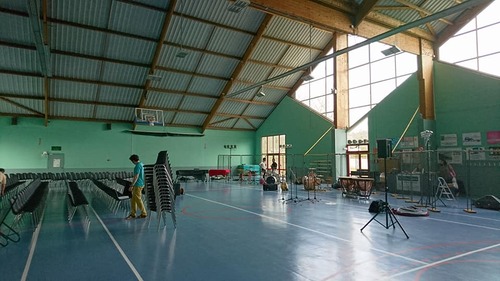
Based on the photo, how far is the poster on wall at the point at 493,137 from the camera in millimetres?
10922

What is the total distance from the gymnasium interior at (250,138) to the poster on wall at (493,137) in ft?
0.22

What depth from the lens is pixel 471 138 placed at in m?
11.7

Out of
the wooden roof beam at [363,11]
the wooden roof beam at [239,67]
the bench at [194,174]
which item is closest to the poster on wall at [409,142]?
the wooden roof beam at [363,11]

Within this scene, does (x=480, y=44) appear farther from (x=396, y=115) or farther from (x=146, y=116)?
(x=146, y=116)

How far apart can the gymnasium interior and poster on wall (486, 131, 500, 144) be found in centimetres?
7

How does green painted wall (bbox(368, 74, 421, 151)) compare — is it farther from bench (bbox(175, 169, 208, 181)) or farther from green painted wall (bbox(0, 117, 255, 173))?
green painted wall (bbox(0, 117, 255, 173))

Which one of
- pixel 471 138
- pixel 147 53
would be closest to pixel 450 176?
pixel 471 138

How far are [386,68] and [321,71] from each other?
164 inches

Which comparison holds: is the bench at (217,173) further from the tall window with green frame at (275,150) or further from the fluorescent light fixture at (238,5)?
the fluorescent light fixture at (238,5)

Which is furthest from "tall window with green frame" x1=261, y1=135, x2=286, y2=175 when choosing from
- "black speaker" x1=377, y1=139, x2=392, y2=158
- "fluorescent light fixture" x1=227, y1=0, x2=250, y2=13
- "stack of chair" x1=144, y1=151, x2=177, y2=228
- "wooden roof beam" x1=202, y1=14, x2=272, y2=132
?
"stack of chair" x1=144, y1=151, x2=177, y2=228

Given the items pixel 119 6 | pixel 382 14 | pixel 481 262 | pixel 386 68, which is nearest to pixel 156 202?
pixel 481 262

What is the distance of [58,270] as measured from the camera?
3777 millimetres

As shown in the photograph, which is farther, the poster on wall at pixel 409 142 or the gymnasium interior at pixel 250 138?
the poster on wall at pixel 409 142

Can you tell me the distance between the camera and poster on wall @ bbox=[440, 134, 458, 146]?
40.5 ft
